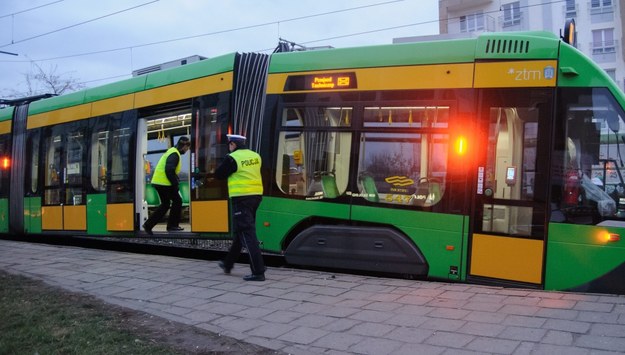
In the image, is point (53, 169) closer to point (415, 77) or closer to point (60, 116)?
point (60, 116)

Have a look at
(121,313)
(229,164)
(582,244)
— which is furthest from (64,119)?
(582,244)

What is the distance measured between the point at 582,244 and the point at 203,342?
12.7 ft

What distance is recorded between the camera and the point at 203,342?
4.12 metres

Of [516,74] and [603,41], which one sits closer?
[516,74]

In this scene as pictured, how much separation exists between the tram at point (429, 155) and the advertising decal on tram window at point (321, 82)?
0.8 inches

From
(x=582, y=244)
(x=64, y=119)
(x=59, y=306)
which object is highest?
(x=64, y=119)

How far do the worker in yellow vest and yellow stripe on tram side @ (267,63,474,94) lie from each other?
10.4 ft

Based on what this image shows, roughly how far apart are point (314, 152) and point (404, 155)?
49.2 inches

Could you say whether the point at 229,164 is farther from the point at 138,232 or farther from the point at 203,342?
A: the point at 138,232

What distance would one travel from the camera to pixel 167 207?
8.84 metres

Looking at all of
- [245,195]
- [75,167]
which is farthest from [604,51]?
[245,195]

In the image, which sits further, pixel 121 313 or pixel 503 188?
pixel 503 188

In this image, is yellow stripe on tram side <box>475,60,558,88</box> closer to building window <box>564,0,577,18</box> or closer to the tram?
the tram

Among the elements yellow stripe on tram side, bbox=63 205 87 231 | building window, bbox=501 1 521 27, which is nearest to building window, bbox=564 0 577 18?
building window, bbox=501 1 521 27
